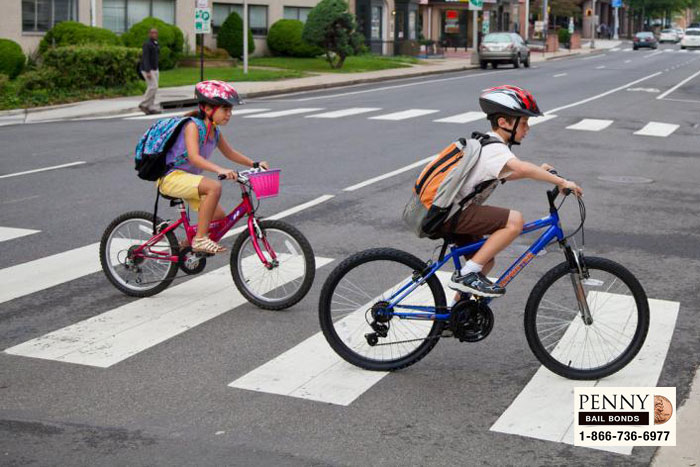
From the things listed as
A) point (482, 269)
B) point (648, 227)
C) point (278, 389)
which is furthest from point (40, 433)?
point (648, 227)

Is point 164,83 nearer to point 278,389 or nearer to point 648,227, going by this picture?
point 648,227

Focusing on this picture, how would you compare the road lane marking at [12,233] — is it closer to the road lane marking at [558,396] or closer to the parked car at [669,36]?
the road lane marking at [558,396]

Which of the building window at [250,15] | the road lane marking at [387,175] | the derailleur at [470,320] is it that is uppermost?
the building window at [250,15]

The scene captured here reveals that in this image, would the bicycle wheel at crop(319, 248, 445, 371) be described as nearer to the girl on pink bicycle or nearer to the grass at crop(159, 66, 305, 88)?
the girl on pink bicycle

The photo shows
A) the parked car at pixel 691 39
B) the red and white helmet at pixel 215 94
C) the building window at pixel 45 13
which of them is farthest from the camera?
the parked car at pixel 691 39

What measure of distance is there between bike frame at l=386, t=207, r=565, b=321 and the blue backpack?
90.3 inches

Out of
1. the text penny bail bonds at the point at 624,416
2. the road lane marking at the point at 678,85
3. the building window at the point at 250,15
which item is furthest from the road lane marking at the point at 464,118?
the building window at the point at 250,15

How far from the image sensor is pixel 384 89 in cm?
3556

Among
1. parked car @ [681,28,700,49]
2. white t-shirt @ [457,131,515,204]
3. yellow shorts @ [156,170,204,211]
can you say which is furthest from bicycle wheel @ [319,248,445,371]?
parked car @ [681,28,700,49]

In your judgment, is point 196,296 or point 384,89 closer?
point 196,296

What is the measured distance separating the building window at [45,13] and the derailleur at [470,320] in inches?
1290

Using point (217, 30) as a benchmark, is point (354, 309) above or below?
below

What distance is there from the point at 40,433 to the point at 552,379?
2.97m

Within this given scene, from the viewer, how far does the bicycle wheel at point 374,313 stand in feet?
20.7
